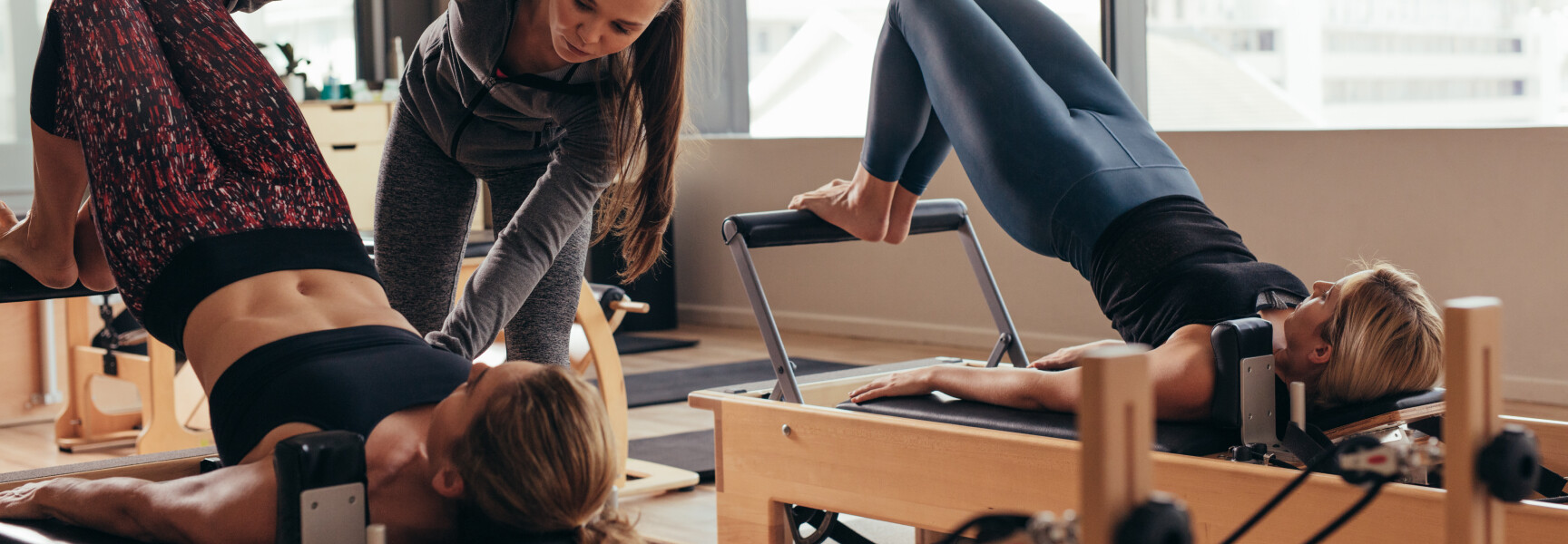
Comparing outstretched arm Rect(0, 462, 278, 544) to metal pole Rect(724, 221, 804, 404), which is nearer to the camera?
outstretched arm Rect(0, 462, 278, 544)

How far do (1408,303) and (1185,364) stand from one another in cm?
30

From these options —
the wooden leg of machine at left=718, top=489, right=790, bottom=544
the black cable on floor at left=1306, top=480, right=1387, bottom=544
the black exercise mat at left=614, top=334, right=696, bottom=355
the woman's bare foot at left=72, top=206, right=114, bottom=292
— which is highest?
the woman's bare foot at left=72, top=206, right=114, bottom=292

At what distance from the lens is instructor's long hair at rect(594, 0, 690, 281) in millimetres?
1775

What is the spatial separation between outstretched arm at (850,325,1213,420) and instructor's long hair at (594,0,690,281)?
54 centimetres

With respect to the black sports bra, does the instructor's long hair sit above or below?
above

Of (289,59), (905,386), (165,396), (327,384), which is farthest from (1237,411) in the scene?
(289,59)

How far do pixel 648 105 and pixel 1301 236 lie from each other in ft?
10.1

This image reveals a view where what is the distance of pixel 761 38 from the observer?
20.4 ft

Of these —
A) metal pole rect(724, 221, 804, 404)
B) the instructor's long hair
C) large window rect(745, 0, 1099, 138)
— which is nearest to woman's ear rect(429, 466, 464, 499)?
the instructor's long hair

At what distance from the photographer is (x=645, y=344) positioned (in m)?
5.53

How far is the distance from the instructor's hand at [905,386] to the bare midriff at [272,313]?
80 cm

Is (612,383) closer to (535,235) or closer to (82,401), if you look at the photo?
(535,235)

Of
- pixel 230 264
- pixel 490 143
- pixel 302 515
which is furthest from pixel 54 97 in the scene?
pixel 302 515

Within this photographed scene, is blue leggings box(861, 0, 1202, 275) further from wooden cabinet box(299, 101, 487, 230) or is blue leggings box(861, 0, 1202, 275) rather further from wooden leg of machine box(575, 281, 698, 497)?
wooden cabinet box(299, 101, 487, 230)
